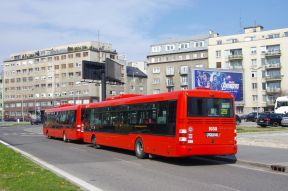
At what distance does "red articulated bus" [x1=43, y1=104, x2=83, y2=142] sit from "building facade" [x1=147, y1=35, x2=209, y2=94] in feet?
257

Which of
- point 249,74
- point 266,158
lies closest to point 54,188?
point 266,158

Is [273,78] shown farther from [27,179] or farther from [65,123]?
[27,179]

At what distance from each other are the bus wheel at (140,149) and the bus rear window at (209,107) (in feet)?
11.5

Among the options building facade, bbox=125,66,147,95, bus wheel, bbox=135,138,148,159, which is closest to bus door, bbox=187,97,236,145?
bus wheel, bbox=135,138,148,159

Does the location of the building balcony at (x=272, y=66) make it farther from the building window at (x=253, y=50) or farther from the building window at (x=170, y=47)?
the building window at (x=170, y=47)

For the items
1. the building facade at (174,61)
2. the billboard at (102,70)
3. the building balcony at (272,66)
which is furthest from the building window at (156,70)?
the billboard at (102,70)

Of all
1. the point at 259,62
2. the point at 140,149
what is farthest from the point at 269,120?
the point at 259,62

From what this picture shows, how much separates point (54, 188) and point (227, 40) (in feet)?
328

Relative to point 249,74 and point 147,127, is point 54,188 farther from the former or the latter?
point 249,74

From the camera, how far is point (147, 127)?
18672 millimetres

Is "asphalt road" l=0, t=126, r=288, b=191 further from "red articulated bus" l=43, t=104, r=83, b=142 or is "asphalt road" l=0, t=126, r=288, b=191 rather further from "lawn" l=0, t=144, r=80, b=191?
"red articulated bus" l=43, t=104, r=83, b=142

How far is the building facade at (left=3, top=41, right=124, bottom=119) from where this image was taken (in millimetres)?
124431

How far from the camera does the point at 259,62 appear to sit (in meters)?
98.9

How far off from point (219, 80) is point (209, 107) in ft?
64.1
